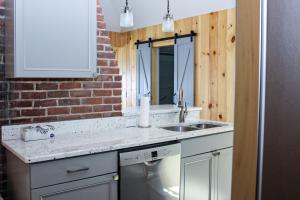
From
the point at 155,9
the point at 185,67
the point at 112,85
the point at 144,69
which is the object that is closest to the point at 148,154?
the point at 112,85

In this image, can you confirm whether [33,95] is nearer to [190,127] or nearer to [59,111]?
[59,111]

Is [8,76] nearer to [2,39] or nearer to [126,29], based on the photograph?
[2,39]

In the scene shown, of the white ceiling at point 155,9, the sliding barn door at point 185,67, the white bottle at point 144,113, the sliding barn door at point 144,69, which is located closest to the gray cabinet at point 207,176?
the white bottle at point 144,113

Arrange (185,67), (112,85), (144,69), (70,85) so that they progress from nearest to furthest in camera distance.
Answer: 1. (70,85)
2. (112,85)
3. (185,67)
4. (144,69)

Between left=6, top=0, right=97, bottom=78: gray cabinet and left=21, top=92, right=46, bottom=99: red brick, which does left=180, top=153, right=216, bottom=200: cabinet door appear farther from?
left=21, top=92, right=46, bottom=99: red brick

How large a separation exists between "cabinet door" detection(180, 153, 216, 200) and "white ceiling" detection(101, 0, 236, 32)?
2.31 m

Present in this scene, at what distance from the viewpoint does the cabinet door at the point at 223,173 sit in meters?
3.03

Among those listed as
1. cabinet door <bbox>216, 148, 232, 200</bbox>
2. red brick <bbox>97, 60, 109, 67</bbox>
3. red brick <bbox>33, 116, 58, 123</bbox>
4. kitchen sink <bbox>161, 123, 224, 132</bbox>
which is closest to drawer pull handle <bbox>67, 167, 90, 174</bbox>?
red brick <bbox>33, 116, 58, 123</bbox>

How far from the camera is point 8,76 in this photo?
2287mm

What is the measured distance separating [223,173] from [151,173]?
3.21 feet

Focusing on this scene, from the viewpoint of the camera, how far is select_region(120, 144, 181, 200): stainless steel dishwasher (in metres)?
2.26

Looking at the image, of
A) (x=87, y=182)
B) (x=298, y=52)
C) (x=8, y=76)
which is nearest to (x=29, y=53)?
(x=8, y=76)

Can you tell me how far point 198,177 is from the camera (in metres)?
2.82

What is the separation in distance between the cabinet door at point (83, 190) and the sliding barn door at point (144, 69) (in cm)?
388
